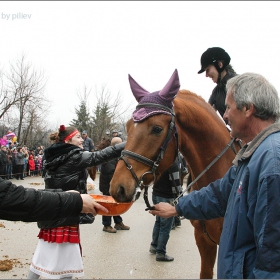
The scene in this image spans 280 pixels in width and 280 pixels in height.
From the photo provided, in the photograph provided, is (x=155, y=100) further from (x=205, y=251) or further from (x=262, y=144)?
(x=205, y=251)

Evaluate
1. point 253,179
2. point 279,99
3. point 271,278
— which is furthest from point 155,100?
point 271,278

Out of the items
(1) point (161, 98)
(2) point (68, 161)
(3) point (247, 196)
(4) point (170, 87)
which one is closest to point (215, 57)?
(4) point (170, 87)

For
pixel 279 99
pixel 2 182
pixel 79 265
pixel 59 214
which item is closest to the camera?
pixel 279 99

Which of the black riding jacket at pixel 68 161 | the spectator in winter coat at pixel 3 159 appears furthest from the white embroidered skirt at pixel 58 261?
the spectator in winter coat at pixel 3 159

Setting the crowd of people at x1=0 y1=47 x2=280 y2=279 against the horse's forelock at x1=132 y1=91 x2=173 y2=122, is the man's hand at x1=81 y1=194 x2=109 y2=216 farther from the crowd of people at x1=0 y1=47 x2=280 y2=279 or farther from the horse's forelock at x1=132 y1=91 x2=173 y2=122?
the horse's forelock at x1=132 y1=91 x2=173 y2=122

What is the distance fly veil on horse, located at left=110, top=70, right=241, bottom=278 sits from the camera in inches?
106

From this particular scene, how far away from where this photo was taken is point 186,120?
10.2 feet

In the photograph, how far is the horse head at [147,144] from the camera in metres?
2.61

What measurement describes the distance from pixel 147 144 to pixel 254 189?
1.32 metres

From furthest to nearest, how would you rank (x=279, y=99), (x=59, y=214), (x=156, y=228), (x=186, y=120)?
(x=156, y=228) → (x=186, y=120) → (x=59, y=214) → (x=279, y=99)

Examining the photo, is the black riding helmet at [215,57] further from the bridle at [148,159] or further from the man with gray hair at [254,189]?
the man with gray hair at [254,189]

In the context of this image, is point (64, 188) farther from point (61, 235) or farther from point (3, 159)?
point (3, 159)

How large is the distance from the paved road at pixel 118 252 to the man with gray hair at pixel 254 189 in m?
3.49

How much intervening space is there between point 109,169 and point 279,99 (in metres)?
6.21
